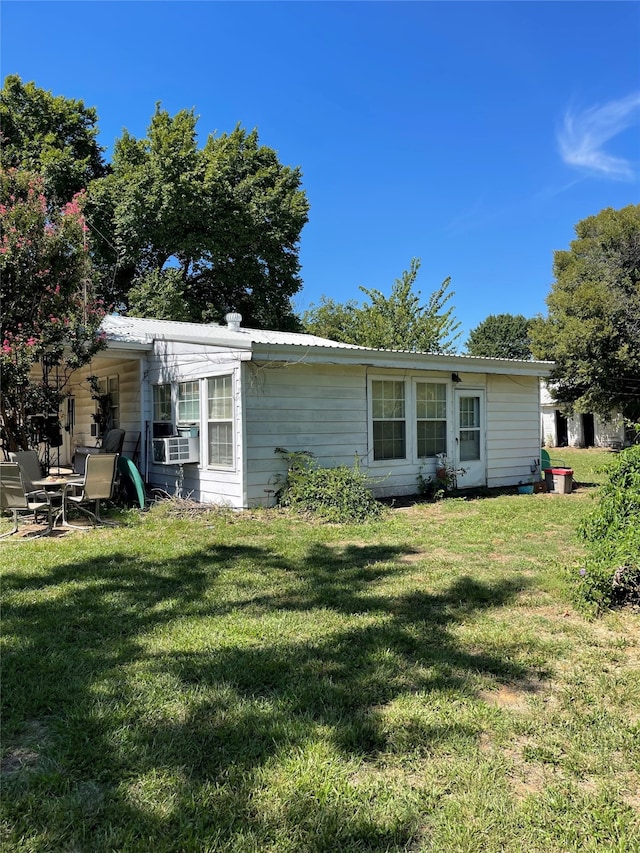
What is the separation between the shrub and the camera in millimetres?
7953

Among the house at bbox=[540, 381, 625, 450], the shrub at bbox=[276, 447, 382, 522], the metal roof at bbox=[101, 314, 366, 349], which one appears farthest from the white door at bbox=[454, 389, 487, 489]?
the house at bbox=[540, 381, 625, 450]

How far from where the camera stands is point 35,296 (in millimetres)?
8430

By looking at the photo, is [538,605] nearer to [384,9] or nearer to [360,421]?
[360,421]

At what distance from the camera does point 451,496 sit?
10.3m

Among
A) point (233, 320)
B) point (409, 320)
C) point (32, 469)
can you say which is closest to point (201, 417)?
point (233, 320)

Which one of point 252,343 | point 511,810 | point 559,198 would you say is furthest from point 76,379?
point 559,198

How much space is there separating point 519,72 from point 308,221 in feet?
48.7

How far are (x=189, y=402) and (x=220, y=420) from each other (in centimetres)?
103

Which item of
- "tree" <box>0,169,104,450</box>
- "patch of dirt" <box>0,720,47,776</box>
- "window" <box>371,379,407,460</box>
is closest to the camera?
"patch of dirt" <box>0,720,47,776</box>

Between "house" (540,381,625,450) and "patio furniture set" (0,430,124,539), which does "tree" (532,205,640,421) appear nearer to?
"house" (540,381,625,450)

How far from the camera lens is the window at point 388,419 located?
9898 mm

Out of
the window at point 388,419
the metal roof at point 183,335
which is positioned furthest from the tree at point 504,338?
the window at point 388,419

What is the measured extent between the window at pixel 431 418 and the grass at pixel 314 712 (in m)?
5.37

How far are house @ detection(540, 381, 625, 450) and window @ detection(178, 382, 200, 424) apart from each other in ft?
63.3
